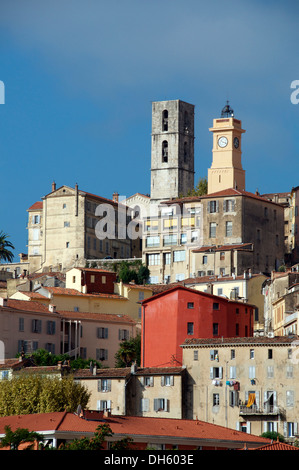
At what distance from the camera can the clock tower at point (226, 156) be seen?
407 feet

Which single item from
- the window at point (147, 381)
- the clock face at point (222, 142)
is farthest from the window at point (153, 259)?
the window at point (147, 381)

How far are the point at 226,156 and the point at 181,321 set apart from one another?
4366 cm

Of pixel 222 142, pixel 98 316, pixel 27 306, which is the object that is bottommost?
pixel 98 316

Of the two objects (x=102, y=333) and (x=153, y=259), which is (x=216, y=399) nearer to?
(x=102, y=333)

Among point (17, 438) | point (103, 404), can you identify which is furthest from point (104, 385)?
point (17, 438)

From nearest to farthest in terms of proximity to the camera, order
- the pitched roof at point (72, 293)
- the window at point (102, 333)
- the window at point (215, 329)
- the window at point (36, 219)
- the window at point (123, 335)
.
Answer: the window at point (215, 329) → the window at point (102, 333) → the window at point (123, 335) → the pitched roof at point (72, 293) → the window at point (36, 219)

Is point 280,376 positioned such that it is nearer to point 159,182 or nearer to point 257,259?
point 257,259

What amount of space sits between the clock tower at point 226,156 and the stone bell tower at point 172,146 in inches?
467

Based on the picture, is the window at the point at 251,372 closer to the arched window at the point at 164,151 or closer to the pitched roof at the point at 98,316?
the pitched roof at the point at 98,316

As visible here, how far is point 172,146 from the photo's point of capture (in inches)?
5468

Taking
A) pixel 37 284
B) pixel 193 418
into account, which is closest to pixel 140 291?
pixel 37 284

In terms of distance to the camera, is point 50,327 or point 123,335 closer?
point 50,327

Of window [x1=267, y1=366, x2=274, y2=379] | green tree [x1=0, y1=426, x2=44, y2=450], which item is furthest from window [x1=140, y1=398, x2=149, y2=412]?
green tree [x1=0, y1=426, x2=44, y2=450]

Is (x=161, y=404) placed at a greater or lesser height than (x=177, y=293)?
lesser
